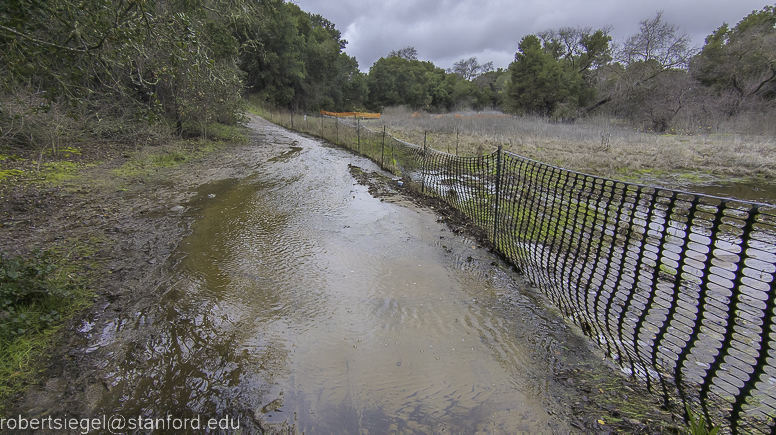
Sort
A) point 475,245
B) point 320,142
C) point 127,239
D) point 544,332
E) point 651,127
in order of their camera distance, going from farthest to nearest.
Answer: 1. point 651,127
2. point 320,142
3. point 475,245
4. point 127,239
5. point 544,332

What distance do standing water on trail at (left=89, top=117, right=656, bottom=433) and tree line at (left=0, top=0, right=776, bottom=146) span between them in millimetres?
1977

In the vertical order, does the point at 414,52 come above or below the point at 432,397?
above

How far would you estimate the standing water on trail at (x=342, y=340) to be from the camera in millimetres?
2195

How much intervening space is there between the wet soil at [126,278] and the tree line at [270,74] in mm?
1452

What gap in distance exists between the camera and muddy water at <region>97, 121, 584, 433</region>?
2195 millimetres

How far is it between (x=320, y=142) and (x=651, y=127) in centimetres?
2256

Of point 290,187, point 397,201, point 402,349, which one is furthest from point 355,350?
point 290,187

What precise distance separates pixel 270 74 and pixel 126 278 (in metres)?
33.1

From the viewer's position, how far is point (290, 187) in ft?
26.5

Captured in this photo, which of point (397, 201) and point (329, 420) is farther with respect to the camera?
point (397, 201)

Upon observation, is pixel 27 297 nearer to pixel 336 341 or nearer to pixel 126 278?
pixel 126 278

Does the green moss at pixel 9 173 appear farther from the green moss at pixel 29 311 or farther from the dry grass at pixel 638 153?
the dry grass at pixel 638 153

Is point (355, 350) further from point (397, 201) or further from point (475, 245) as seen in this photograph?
point (397, 201)

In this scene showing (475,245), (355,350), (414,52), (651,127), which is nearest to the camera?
(355,350)
